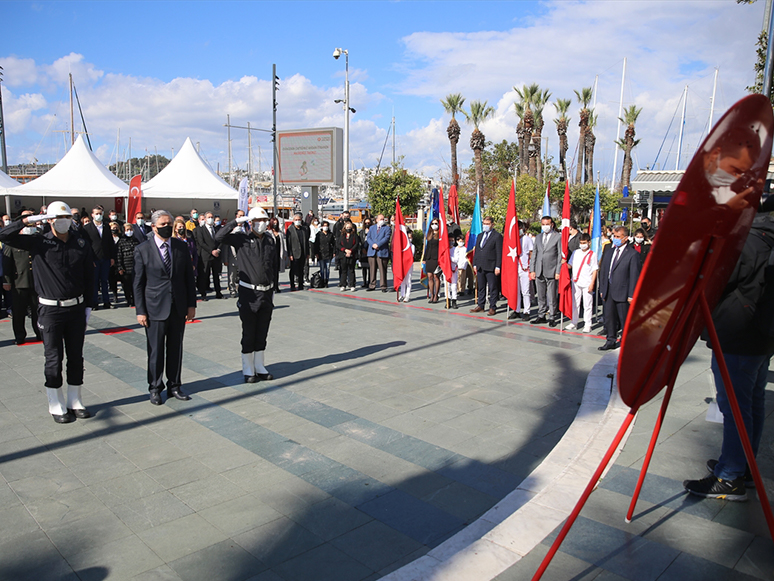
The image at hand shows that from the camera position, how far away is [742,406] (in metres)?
3.91

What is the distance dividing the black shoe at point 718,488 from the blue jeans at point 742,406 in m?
0.04

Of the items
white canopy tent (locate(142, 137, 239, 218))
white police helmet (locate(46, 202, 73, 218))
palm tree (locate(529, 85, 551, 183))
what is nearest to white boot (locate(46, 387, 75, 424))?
white police helmet (locate(46, 202, 73, 218))

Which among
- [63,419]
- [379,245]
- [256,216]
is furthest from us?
[379,245]

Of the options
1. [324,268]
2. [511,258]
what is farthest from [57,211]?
[324,268]

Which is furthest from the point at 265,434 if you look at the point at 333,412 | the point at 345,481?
the point at 345,481

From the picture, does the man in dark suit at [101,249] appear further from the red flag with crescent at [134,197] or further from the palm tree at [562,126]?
the palm tree at [562,126]

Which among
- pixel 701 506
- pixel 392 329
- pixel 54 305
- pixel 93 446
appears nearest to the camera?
pixel 701 506

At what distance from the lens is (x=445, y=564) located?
10.8ft

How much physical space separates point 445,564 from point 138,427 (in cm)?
358

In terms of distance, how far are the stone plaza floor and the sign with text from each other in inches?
712

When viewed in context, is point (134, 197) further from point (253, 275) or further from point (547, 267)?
point (547, 267)

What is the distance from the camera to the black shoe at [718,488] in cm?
397

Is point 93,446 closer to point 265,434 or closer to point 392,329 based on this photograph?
point 265,434

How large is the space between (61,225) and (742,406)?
238 inches
